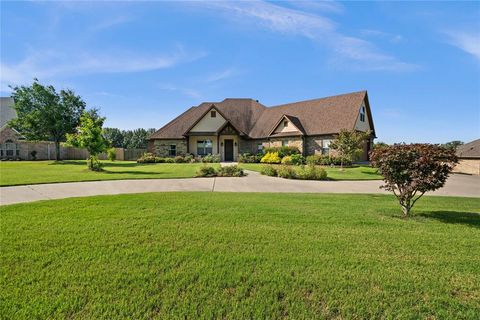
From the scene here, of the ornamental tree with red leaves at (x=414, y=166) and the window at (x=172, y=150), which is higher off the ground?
the window at (x=172, y=150)

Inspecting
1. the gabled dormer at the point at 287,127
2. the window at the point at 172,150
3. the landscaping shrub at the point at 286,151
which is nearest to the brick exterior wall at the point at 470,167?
the landscaping shrub at the point at 286,151

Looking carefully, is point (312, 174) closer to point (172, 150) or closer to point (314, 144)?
point (314, 144)

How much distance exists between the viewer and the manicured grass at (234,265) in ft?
9.57

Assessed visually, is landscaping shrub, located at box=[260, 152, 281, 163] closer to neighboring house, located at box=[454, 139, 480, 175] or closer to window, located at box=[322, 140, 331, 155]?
window, located at box=[322, 140, 331, 155]

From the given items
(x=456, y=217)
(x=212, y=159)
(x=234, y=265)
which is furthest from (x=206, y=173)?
(x=212, y=159)

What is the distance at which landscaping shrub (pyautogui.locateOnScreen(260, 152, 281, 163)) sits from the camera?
24984 millimetres

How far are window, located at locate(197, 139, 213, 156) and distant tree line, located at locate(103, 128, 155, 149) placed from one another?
30170 millimetres

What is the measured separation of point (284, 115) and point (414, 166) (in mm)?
22527

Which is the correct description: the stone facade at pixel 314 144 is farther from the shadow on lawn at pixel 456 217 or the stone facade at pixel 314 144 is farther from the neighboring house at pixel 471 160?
the shadow on lawn at pixel 456 217

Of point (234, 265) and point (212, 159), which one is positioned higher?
point (212, 159)

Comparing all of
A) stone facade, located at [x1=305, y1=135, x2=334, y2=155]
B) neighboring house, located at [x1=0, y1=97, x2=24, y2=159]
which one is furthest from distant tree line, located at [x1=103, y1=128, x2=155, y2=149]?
stone facade, located at [x1=305, y1=135, x2=334, y2=155]

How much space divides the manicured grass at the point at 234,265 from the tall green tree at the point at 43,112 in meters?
30.0

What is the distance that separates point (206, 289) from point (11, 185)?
37.5 ft

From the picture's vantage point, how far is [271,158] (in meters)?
25.3
